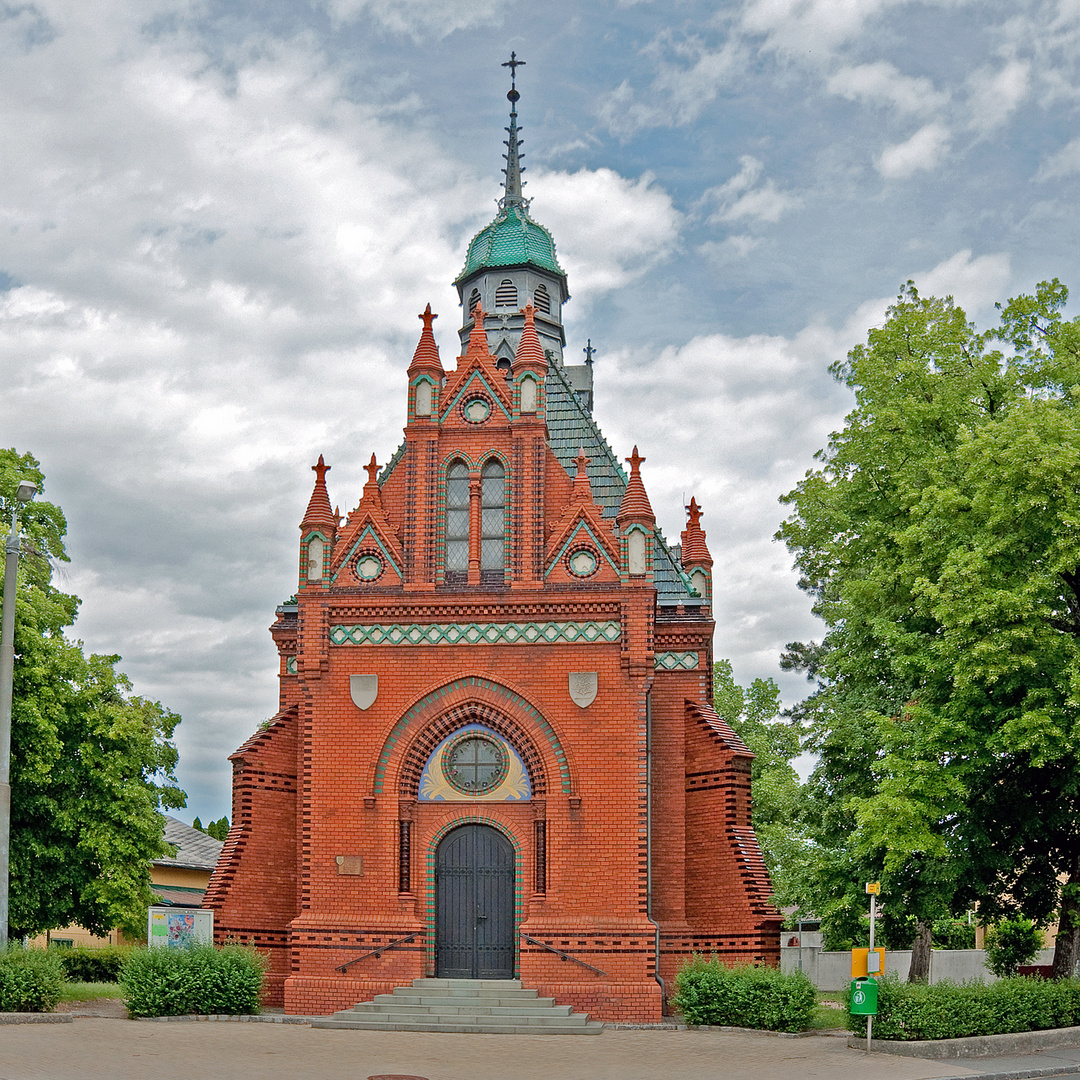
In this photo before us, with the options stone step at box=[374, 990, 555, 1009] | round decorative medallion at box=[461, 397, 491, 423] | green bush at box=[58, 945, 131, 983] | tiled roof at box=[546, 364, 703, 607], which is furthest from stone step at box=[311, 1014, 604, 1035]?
round decorative medallion at box=[461, 397, 491, 423]

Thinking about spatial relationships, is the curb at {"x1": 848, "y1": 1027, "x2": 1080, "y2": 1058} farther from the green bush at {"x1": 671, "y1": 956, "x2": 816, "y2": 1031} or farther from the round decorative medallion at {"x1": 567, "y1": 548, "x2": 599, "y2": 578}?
the round decorative medallion at {"x1": 567, "y1": 548, "x2": 599, "y2": 578}

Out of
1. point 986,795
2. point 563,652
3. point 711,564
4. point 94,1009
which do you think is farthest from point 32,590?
point 986,795

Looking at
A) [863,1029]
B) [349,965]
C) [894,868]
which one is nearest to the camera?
[863,1029]

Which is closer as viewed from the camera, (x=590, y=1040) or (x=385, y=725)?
(x=590, y=1040)

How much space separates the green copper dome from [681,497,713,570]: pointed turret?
6.83 metres

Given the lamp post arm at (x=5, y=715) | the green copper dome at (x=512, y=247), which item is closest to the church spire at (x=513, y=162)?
the green copper dome at (x=512, y=247)

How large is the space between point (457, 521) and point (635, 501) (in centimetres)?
315

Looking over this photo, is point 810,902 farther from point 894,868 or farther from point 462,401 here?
point 462,401

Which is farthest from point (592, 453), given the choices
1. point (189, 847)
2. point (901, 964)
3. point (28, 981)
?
point (189, 847)

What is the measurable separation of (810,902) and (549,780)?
5982 mm

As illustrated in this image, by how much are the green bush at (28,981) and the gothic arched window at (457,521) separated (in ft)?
28.5

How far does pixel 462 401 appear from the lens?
23406 millimetres

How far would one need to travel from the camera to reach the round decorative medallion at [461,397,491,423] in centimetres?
2334

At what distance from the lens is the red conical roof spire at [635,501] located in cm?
2228
